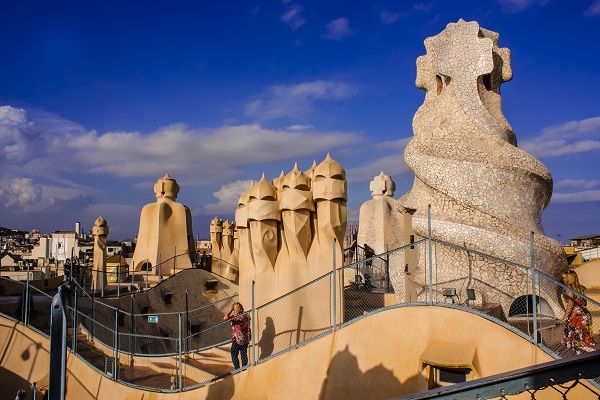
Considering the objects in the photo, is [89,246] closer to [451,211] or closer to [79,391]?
[79,391]

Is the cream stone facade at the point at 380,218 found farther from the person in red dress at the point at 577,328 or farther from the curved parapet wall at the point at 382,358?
the person in red dress at the point at 577,328

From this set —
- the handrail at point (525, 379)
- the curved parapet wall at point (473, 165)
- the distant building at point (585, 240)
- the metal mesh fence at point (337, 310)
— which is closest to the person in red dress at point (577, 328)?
the metal mesh fence at point (337, 310)

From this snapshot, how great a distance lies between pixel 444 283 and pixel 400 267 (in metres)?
1.14

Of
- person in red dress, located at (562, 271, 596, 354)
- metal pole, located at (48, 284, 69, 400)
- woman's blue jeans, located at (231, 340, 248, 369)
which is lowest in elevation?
woman's blue jeans, located at (231, 340, 248, 369)

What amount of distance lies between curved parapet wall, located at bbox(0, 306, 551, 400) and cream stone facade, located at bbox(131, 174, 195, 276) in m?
10.2

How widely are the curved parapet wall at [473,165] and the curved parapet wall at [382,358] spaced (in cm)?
266

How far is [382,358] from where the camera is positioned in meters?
6.32

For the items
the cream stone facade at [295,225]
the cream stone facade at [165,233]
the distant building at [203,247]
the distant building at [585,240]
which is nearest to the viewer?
the cream stone facade at [295,225]

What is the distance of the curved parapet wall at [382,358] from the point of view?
18.2 feet

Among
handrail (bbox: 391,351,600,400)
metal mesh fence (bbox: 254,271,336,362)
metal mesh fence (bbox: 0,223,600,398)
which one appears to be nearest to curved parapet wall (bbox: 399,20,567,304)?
metal mesh fence (bbox: 0,223,600,398)

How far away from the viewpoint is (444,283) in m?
8.46

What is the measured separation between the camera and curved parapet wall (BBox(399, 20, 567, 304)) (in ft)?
28.0

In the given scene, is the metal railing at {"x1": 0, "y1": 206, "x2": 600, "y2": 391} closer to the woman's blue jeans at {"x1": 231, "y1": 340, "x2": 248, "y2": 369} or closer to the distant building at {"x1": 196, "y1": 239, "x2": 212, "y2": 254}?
the woman's blue jeans at {"x1": 231, "y1": 340, "x2": 248, "y2": 369}

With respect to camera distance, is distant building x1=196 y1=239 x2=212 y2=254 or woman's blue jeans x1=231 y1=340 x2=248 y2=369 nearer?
woman's blue jeans x1=231 y1=340 x2=248 y2=369
